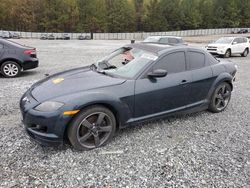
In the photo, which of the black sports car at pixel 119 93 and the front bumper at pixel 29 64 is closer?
the black sports car at pixel 119 93

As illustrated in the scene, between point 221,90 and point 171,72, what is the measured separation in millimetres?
1540

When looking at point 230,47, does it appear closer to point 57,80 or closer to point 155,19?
point 57,80

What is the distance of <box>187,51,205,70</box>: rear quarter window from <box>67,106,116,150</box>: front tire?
6.16 ft

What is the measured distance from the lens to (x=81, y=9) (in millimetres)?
70438

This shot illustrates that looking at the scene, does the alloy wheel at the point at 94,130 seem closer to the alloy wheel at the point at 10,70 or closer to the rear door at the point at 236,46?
the alloy wheel at the point at 10,70

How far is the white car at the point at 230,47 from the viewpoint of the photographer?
14303 mm

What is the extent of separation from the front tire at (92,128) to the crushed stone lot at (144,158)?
13cm

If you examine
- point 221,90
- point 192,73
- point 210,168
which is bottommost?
point 210,168

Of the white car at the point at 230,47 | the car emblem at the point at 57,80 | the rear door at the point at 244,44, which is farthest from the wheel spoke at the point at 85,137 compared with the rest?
the rear door at the point at 244,44

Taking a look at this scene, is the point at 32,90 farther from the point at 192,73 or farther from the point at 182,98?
the point at 192,73

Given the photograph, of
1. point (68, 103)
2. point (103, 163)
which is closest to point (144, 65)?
point (68, 103)

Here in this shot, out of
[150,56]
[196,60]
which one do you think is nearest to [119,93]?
[150,56]

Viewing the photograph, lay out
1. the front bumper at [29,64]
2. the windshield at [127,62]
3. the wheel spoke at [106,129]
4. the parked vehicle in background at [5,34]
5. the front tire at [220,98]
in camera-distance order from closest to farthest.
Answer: the wheel spoke at [106,129]
the windshield at [127,62]
the front tire at [220,98]
the front bumper at [29,64]
the parked vehicle in background at [5,34]

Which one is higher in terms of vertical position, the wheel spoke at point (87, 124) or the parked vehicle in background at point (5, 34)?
the parked vehicle in background at point (5, 34)
